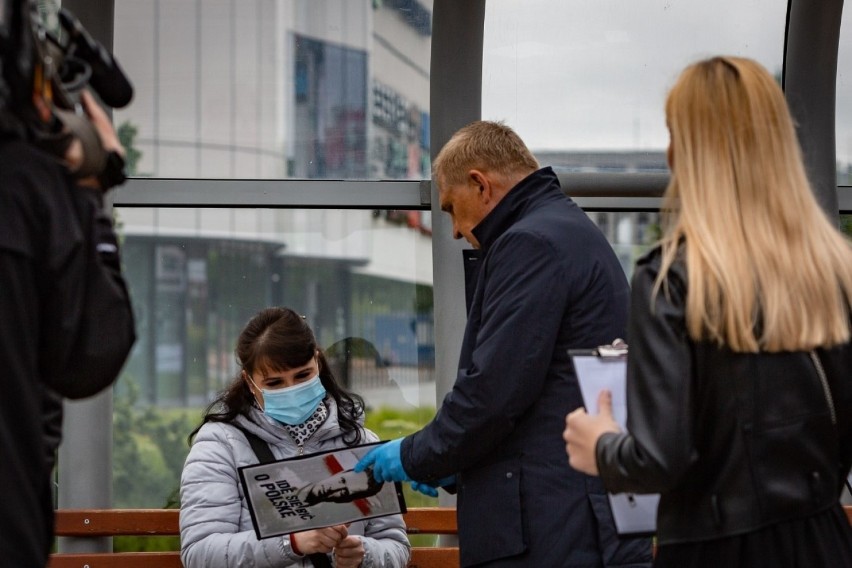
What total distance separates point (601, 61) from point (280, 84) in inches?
53.3

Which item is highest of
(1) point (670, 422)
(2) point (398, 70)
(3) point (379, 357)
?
(2) point (398, 70)

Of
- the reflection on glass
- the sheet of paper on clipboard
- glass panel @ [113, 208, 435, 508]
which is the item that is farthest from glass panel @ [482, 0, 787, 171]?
the sheet of paper on clipboard

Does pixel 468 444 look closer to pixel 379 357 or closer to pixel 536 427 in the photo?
pixel 536 427

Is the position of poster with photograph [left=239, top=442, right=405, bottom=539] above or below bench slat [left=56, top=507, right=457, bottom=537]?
above

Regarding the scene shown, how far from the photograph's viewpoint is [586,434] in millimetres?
2254

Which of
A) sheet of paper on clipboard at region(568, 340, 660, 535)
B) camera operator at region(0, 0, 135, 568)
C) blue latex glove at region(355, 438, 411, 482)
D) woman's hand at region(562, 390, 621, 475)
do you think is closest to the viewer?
camera operator at region(0, 0, 135, 568)

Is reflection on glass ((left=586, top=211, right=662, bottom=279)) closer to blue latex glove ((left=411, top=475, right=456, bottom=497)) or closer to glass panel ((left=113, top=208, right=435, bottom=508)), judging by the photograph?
glass panel ((left=113, top=208, right=435, bottom=508))

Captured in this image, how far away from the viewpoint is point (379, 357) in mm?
5012

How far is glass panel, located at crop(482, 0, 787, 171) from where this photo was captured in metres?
5.00

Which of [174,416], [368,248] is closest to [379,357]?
[368,248]

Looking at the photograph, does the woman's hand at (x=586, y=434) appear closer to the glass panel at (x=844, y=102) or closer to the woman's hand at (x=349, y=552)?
the woman's hand at (x=349, y=552)

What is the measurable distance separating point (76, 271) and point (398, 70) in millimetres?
3176

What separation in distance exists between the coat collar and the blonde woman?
107 centimetres

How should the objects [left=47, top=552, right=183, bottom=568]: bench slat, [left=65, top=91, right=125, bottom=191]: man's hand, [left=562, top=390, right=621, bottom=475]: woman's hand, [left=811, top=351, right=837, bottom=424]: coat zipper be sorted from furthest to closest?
[left=47, top=552, right=183, bottom=568]: bench slat → [left=562, top=390, right=621, bottom=475]: woman's hand → [left=811, top=351, right=837, bottom=424]: coat zipper → [left=65, top=91, right=125, bottom=191]: man's hand
